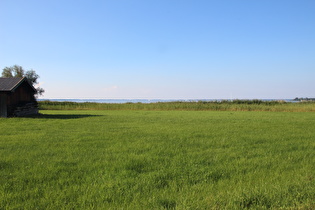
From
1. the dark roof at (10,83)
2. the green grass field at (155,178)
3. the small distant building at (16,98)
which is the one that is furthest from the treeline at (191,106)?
the green grass field at (155,178)

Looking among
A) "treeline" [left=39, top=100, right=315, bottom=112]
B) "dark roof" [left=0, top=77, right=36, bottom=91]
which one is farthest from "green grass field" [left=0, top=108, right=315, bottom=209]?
"treeline" [left=39, top=100, right=315, bottom=112]

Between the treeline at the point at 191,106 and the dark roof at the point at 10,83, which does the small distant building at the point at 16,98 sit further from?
the treeline at the point at 191,106

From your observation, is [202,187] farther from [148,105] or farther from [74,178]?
[148,105]

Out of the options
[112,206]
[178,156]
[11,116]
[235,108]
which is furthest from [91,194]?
[235,108]

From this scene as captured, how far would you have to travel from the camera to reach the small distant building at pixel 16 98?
22.8 meters

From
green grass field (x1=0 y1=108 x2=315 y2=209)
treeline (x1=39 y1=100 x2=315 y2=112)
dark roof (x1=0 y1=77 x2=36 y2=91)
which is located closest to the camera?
green grass field (x1=0 y1=108 x2=315 y2=209)

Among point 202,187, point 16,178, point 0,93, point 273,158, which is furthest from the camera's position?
point 0,93

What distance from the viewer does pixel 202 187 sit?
184 inches

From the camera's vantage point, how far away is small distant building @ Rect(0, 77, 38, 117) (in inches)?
898

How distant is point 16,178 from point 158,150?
4.41 metres

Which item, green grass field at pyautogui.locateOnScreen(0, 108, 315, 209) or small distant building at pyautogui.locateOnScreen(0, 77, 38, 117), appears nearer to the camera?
green grass field at pyautogui.locateOnScreen(0, 108, 315, 209)

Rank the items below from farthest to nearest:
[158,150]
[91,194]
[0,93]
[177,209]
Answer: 1. [0,93]
2. [158,150]
3. [91,194]
4. [177,209]

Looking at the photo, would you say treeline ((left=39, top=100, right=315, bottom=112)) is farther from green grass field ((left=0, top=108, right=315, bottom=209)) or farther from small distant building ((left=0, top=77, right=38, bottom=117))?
green grass field ((left=0, top=108, right=315, bottom=209))

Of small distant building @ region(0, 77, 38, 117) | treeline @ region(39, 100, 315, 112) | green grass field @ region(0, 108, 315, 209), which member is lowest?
green grass field @ region(0, 108, 315, 209)
